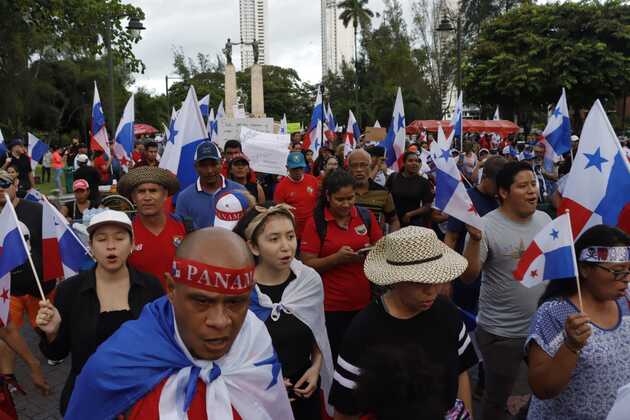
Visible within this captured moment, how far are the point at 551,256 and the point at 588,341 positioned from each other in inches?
16.2

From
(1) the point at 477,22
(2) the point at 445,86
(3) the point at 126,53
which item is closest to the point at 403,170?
(3) the point at 126,53

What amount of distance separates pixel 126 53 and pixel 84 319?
1586cm

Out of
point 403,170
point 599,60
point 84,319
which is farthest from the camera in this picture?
point 599,60

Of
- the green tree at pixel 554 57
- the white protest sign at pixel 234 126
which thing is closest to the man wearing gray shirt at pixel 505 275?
the white protest sign at pixel 234 126

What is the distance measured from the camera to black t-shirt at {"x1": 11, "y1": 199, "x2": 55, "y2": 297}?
471 centimetres

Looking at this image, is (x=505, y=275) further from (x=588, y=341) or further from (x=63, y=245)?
(x=63, y=245)

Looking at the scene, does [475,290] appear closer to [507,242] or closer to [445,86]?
[507,242]

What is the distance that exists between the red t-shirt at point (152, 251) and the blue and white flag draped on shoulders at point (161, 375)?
6.17ft

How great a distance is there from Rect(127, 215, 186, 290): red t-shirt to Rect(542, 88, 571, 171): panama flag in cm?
539

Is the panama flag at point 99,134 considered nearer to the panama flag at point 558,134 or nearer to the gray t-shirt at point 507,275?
the panama flag at point 558,134

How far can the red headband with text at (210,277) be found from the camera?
5.52 ft

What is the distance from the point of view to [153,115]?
54344mm

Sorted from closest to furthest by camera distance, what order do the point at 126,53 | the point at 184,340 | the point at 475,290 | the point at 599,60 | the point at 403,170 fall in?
1. the point at 184,340
2. the point at 475,290
3. the point at 403,170
4. the point at 126,53
5. the point at 599,60

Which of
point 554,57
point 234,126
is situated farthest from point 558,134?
point 554,57
